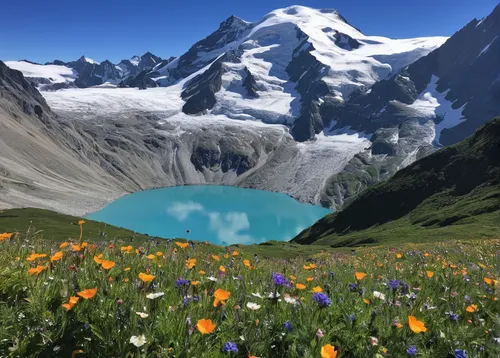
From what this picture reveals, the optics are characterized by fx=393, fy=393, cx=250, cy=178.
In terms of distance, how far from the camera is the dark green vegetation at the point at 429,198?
346 ft

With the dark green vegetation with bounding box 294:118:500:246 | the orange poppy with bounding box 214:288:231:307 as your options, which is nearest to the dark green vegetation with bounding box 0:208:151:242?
the dark green vegetation with bounding box 294:118:500:246

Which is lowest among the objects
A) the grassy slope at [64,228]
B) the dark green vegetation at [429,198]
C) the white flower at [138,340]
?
the white flower at [138,340]

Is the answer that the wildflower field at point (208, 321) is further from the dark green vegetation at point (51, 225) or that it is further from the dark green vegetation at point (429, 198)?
the dark green vegetation at point (429, 198)

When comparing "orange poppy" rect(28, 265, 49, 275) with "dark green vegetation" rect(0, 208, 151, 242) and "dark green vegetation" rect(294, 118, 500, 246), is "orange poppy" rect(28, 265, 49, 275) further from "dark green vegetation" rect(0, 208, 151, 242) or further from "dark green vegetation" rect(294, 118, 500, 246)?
"dark green vegetation" rect(294, 118, 500, 246)

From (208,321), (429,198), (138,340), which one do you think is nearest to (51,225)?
(429,198)

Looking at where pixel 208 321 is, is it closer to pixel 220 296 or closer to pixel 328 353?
pixel 220 296

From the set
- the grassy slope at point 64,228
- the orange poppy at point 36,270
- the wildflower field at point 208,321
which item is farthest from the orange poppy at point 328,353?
the grassy slope at point 64,228

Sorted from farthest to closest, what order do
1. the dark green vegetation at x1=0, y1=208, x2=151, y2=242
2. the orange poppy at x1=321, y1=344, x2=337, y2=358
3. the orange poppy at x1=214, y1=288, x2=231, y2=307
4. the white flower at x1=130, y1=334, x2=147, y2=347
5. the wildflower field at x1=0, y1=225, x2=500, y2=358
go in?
the dark green vegetation at x1=0, y1=208, x2=151, y2=242
the orange poppy at x1=214, y1=288, x2=231, y2=307
the wildflower field at x1=0, y1=225, x2=500, y2=358
the white flower at x1=130, y1=334, x2=147, y2=347
the orange poppy at x1=321, y1=344, x2=337, y2=358

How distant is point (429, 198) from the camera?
129m

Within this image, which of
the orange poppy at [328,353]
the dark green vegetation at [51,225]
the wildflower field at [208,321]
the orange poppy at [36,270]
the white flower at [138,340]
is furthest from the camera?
the dark green vegetation at [51,225]

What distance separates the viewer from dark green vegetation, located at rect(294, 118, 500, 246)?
346ft

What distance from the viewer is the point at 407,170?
500 ft

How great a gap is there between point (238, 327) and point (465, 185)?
5525 inches

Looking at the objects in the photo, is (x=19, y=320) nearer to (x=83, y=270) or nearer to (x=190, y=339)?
(x=83, y=270)
